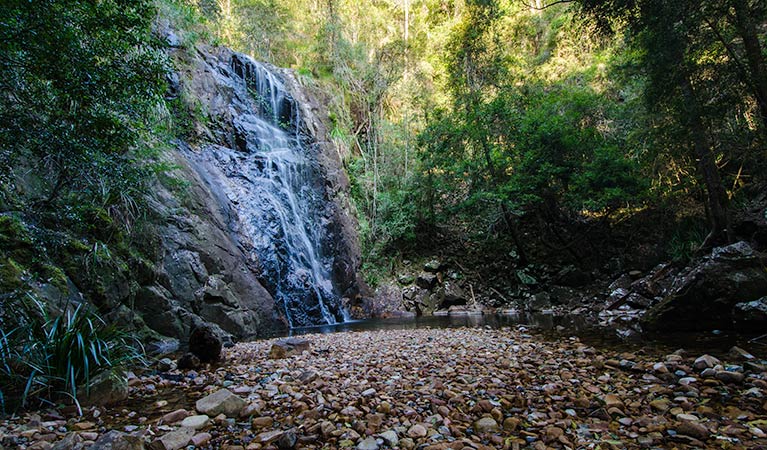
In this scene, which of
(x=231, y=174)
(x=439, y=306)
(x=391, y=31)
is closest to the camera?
(x=231, y=174)

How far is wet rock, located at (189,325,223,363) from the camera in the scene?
4539 millimetres

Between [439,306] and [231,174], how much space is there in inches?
344

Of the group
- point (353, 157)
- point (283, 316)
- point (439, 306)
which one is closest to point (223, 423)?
point (283, 316)

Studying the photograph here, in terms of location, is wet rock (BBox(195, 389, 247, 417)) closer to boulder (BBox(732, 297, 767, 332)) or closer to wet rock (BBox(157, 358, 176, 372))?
wet rock (BBox(157, 358, 176, 372))

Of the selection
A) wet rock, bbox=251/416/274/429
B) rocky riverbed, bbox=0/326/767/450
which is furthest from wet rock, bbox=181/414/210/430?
wet rock, bbox=251/416/274/429

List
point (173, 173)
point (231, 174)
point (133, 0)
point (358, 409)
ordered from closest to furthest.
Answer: point (358, 409), point (133, 0), point (173, 173), point (231, 174)

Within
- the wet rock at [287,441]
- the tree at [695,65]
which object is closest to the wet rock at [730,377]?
the wet rock at [287,441]

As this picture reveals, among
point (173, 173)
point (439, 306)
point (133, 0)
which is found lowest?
point (439, 306)

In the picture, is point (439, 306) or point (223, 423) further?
point (439, 306)

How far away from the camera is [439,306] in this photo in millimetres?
13383

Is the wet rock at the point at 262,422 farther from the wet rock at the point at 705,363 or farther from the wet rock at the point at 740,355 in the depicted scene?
the wet rock at the point at 740,355

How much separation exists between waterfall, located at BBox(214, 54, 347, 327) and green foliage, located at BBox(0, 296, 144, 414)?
612 cm

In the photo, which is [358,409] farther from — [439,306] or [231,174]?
[439,306]

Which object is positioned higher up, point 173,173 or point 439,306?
point 173,173
